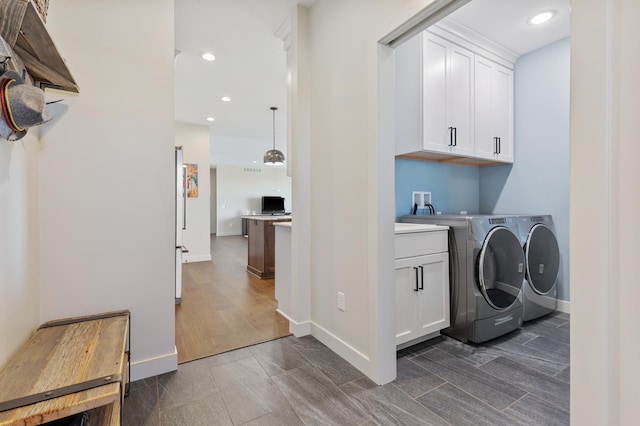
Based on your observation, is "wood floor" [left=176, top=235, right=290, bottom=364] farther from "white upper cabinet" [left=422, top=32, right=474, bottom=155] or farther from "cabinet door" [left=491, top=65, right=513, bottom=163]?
"cabinet door" [left=491, top=65, right=513, bottom=163]

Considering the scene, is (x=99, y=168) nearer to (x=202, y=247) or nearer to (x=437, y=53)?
(x=437, y=53)

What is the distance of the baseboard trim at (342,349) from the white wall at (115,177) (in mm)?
1001

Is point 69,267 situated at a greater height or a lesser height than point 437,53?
lesser

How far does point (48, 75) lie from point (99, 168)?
49cm

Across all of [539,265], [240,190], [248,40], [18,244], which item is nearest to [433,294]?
[539,265]

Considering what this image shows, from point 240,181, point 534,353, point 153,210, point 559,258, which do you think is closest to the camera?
point 153,210

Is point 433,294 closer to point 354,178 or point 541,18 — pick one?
point 354,178

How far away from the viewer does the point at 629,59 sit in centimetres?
82

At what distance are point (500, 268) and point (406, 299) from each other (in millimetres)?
848

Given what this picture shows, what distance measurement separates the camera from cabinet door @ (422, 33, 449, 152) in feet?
7.80

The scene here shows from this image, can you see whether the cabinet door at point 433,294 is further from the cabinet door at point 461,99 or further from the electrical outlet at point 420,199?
the cabinet door at point 461,99

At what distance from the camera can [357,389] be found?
1655mm

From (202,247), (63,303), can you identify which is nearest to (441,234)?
(63,303)

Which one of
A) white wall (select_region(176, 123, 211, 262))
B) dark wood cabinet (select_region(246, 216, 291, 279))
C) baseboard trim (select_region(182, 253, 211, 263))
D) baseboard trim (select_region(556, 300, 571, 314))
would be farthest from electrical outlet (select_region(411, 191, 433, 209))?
baseboard trim (select_region(182, 253, 211, 263))
